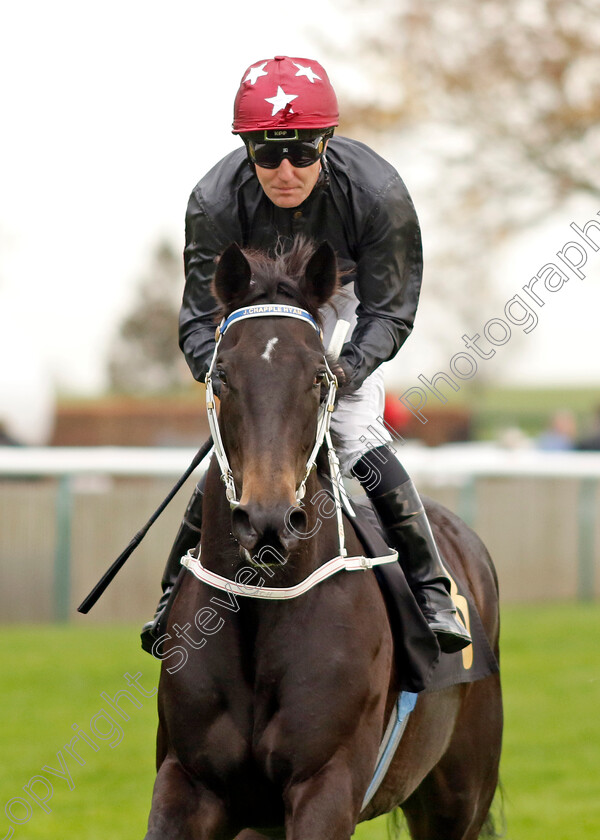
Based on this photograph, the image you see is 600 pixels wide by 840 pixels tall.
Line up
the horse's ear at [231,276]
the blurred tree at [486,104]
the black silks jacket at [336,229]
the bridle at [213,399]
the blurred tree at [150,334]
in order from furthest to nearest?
the blurred tree at [150,334]
the blurred tree at [486,104]
the black silks jacket at [336,229]
the horse's ear at [231,276]
the bridle at [213,399]

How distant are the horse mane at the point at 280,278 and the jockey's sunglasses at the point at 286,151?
0.29 m

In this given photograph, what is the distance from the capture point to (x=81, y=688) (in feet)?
32.4

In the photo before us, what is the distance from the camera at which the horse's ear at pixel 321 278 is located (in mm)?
3662

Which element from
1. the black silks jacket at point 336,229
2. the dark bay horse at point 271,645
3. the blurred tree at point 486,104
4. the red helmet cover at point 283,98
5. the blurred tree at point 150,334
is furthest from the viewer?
the blurred tree at point 150,334

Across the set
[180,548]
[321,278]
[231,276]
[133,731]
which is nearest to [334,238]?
[321,278]

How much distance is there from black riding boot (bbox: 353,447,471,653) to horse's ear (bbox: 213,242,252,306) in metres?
0.77

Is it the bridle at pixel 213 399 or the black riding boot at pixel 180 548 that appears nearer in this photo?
the bridle at pixel 213 399

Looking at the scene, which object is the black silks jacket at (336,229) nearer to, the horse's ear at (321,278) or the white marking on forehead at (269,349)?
the horse's ear at (321,278)

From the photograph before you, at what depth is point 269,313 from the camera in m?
3.53

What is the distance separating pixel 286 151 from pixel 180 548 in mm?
1366

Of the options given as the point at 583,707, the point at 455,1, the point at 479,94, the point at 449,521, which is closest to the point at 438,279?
the point at 479,94

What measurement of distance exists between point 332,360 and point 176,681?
3.46ft

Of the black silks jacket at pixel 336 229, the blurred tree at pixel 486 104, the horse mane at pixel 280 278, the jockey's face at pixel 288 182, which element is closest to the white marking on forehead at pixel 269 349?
the horse mane at pixel 280 278

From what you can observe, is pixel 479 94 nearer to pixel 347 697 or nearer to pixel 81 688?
pixel 81 688
